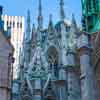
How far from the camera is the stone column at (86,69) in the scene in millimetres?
18766

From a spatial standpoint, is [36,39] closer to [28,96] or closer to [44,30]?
[44,30]

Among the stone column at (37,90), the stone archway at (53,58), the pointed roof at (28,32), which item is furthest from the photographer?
the pointed roof at (28,32)

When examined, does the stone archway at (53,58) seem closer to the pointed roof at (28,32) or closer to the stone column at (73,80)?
the pointed roof at (28,32)

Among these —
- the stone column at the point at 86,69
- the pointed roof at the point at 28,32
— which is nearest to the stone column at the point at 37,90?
the pointed roof at the point at 28,32

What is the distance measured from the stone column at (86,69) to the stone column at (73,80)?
2.37m

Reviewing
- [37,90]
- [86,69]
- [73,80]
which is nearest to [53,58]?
[37,90]

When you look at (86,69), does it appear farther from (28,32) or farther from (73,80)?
(28,32)

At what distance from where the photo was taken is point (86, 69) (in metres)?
19.2

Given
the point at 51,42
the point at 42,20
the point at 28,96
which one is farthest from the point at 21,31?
the point at 28,96

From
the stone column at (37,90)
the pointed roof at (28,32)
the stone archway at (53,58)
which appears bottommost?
the stone column at (37,90)

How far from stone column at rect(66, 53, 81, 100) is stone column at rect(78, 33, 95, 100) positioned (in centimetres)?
237

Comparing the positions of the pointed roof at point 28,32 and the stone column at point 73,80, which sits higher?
the pointed roof at point 28,32

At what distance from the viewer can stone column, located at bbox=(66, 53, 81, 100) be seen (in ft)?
72.6

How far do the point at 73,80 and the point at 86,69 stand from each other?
10.9 ft
